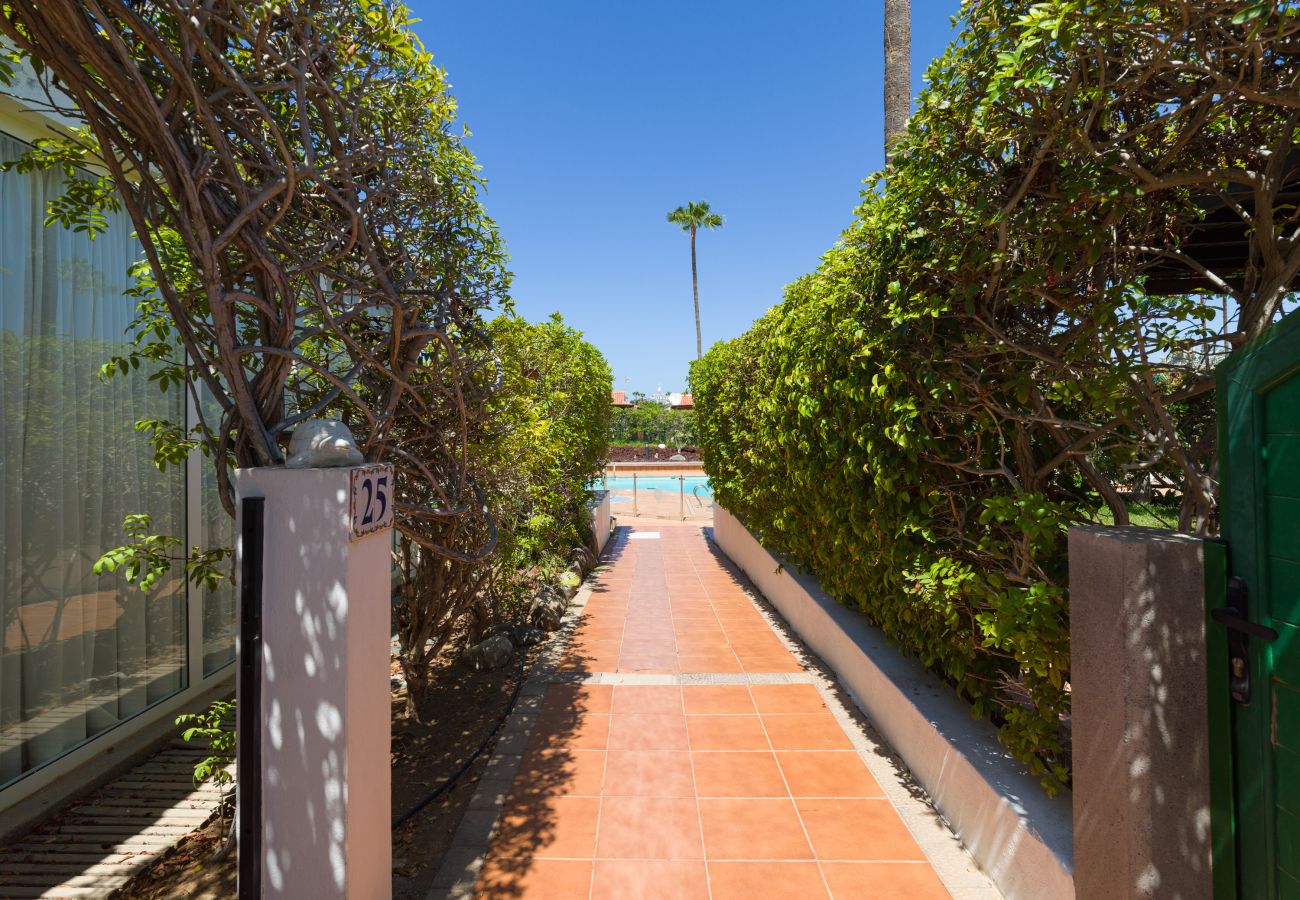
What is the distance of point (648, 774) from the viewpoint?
4258 mm

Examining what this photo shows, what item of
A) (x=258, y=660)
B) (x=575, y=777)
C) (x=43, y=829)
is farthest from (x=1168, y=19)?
(x=43, y=829)

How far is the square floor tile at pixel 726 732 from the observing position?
467cm

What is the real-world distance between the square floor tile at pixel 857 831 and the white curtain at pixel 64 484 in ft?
17.1

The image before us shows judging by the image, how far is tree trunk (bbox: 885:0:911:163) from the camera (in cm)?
656

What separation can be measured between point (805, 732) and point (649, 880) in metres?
2.07

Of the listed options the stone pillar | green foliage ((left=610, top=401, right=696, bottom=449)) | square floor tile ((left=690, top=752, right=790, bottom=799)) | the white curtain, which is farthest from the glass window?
green foliage ((left=610, top=401, right=696, bottom=449))

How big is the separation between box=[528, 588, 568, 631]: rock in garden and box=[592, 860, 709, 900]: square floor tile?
14.1ft

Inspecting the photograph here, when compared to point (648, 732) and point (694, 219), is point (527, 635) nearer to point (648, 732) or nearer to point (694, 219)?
point (648, 732)

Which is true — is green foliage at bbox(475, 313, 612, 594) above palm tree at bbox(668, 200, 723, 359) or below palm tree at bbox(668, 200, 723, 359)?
below

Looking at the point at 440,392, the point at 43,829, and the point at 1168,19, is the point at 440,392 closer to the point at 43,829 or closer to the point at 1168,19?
the point at 43,829

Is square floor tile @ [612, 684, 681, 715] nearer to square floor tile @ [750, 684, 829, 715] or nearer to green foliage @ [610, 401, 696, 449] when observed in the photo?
square floor tile @ [750, 684, 829, 715]

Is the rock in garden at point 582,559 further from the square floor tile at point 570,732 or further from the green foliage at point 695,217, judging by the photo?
the green foliage at point 695,217

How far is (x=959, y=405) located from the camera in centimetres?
340

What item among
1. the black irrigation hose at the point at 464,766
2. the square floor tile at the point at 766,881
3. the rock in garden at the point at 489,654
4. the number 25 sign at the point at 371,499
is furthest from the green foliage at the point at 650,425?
the number 25 sign at the point at 371,499
